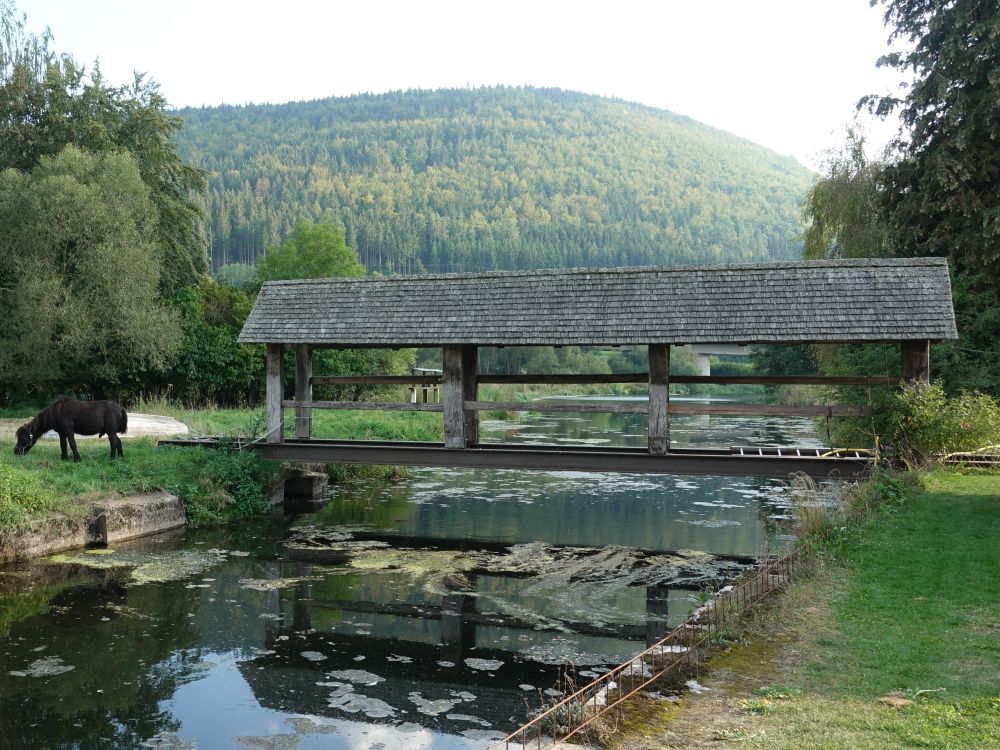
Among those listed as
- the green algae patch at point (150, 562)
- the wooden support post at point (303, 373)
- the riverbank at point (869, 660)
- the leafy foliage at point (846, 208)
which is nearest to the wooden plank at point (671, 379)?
the wooden support post at point (303, 373)

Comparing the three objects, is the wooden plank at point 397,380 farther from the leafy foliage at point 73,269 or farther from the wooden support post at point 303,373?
the leafy foliage at point 73,269

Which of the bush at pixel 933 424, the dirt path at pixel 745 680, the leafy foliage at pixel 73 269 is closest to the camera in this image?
the dirt path at pixel 745 680

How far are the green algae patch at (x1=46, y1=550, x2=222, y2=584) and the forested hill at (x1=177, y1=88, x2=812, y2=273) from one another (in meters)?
83.6

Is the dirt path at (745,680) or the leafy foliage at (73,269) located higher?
the leafy foliage at (73,269)

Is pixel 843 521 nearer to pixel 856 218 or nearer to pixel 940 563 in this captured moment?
pixel 940 563

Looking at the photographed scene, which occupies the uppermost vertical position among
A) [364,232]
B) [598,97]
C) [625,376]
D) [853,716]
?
[598,97]

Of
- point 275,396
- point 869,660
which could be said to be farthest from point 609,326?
point 869,660

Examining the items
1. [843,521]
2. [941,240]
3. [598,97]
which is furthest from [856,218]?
[598,97]

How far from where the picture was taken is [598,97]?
582ft

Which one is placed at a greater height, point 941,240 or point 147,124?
point 147,124

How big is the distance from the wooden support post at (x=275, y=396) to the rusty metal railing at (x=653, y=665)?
10287 millimetres

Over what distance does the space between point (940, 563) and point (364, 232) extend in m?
103

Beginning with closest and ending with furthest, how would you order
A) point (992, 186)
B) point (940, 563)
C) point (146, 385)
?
point (940, 563)
point (992, 186)
point (146, 385)

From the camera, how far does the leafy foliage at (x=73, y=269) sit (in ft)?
74.7
